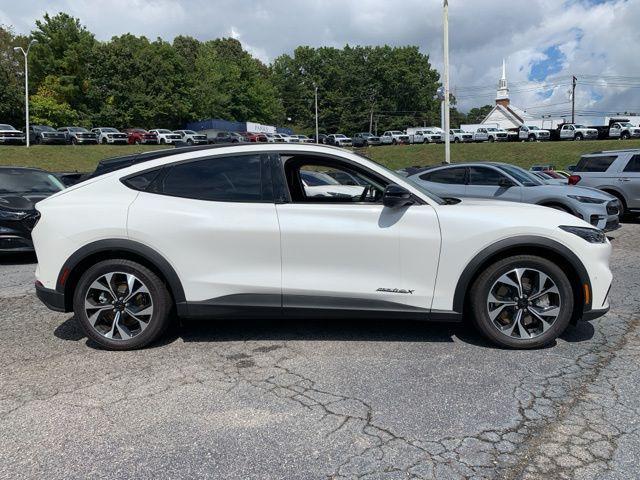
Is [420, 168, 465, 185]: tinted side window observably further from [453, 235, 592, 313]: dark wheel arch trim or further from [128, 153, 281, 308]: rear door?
[128, 153, 281, 308]: rear door

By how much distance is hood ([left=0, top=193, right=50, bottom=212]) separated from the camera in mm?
8055

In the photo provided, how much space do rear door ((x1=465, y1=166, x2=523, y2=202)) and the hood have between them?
301 inches

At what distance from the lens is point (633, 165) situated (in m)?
12.2

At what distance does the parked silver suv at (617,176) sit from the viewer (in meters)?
12.0

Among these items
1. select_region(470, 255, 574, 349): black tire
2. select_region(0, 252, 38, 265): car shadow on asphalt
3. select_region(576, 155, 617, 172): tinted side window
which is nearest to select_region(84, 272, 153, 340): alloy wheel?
select_region(470, 255, 574, 349): black tire

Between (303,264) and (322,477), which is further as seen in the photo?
(303,264)

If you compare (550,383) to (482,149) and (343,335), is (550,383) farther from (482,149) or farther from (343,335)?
(482,149)

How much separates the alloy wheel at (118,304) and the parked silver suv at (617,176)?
37.1 ft

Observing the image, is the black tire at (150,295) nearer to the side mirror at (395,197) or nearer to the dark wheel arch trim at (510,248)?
the side mirror at (395,197)

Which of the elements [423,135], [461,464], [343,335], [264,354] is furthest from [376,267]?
[423,135]

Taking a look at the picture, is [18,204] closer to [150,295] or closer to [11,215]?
[11,215]

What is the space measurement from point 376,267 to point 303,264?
56 centimetres

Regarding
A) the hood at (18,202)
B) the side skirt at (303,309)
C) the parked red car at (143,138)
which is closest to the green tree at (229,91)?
the parked red car at (143,138)

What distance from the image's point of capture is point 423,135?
179 ft
